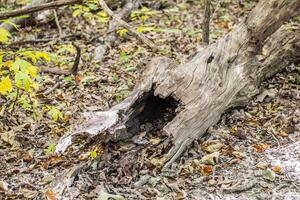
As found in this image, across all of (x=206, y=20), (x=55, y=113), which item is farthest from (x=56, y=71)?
(x=206, y=20)

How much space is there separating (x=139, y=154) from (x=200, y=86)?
102 centimetres

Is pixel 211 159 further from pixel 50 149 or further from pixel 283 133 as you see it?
pixel 50 149

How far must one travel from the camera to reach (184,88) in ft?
13.4

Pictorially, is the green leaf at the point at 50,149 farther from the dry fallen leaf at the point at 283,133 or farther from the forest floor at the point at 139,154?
the dry fallen leaf at the point at 283,133

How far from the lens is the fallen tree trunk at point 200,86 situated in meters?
3.74

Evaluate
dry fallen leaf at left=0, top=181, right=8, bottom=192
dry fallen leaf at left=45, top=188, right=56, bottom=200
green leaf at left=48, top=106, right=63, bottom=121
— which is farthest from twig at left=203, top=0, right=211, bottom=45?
dry fallen leaf at left=0, top=181, right=8, bottom=192

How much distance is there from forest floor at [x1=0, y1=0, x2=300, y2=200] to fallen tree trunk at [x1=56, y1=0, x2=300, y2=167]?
0.17m

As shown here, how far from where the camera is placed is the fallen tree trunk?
374cm

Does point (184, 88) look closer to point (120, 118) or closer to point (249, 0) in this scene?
point (120, 118)

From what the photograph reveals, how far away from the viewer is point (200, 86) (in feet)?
13.7

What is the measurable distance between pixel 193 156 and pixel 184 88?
717mm

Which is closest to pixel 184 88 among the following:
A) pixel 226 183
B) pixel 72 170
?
pixel 226 183

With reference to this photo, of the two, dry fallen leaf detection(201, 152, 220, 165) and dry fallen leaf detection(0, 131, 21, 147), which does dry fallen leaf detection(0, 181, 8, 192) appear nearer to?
dry fallen leaf detection(0, 131, 21, 147)

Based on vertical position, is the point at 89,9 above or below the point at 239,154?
above
